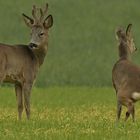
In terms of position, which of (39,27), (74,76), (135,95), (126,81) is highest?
(39,27)

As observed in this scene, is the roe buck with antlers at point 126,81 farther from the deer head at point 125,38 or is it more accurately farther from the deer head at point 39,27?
the deer head at point 39,27

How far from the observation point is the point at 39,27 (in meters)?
19.1

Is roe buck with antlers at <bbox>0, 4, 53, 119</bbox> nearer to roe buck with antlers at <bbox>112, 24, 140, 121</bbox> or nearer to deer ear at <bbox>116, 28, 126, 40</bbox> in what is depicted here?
deer ear at <bbox>116, 28, 126, 40</bbox>

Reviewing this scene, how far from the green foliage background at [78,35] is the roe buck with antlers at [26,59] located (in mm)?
17849

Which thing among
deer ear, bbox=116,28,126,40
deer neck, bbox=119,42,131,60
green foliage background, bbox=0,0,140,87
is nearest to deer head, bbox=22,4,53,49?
deer ear, bbox=116,28,126,40

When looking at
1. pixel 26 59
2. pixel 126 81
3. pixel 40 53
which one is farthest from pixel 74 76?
pixel 126 81

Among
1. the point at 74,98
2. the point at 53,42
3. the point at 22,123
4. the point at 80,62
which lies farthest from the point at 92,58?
the point at 22,123

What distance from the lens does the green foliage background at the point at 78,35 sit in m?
40.0

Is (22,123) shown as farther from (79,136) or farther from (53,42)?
(53,42)

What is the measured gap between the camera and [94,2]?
183 ft

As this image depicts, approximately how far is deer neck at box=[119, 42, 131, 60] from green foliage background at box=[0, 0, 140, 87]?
18.8 meters

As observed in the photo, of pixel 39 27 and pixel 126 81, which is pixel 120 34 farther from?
pixel 126 81

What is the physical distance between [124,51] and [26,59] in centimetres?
236

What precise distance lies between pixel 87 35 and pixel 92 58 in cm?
582
